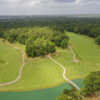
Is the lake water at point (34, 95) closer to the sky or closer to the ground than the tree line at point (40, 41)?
closer to the ground

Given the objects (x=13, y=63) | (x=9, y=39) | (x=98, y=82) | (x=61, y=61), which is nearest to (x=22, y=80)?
(x=13, y=63)

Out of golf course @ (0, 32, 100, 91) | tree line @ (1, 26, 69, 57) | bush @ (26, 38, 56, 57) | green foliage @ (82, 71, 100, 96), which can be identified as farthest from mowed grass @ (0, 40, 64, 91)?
green foliage @ (82, 71, 100, 96)

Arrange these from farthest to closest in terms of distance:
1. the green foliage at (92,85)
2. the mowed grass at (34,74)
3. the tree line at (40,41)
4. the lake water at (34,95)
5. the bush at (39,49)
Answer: the tree line at (40,41) < the bush at (39,49) < the mowed grass at (34,74) < the lake water at (34,95) < the green foliage at (92,85)

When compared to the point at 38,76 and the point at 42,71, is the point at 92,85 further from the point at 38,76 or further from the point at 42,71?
the point at 42,71

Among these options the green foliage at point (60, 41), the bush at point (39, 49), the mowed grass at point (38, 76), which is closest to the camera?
the mowed grass at point (38, 76)

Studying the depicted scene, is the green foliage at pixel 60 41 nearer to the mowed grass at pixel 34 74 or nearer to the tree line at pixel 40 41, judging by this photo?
the tree line at pixel 40 41

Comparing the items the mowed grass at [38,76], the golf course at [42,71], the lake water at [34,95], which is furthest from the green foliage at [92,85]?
the mowed grass at [38,76]

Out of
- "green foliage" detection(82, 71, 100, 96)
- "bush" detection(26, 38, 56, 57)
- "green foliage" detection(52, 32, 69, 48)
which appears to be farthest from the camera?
"green foliage" detection(52, 32, 69, 48)

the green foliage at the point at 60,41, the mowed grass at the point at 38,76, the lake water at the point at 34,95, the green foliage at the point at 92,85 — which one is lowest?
the lake water at the point at 34,95

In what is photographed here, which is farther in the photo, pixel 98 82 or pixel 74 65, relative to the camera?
pixel 74 65

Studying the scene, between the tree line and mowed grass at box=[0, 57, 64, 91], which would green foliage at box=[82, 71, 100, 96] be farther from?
the tree line

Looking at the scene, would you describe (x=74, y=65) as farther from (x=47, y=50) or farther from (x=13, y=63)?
(x=13, y=63)
